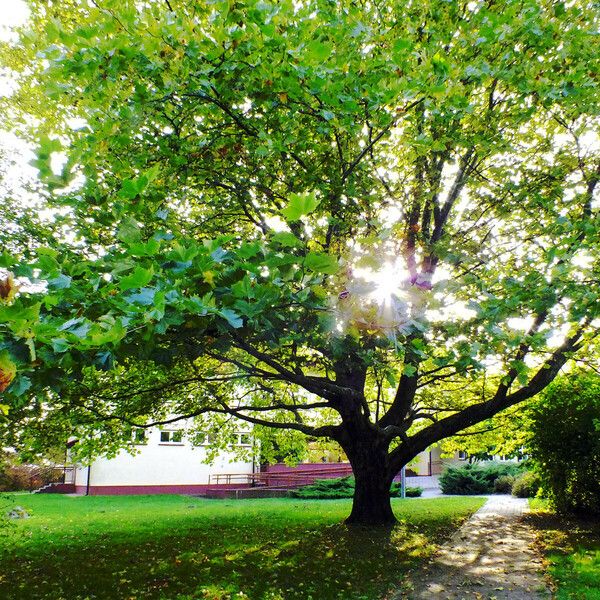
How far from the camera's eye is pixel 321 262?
282cm

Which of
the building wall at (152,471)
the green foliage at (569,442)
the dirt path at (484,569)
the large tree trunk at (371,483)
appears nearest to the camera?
the dirt path at (484,569)

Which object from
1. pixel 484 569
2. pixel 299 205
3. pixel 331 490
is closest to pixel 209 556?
pixel 484 569

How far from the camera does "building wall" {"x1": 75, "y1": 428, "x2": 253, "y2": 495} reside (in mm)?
25703

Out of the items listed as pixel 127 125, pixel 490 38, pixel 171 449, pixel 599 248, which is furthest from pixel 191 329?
pixel 171 449

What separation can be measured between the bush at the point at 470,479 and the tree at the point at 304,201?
16.6 meters

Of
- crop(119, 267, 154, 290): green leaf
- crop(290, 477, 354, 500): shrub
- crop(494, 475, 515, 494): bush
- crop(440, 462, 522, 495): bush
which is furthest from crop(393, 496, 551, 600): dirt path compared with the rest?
crop(440, 462, 522, 495): bush

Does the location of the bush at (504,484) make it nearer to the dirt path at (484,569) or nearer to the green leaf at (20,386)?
the dirt path at (484,569)

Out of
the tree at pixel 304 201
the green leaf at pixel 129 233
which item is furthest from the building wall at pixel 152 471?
the green leaf at pixel 129 233

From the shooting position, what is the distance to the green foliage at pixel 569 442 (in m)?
12.6

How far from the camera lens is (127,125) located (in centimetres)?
548

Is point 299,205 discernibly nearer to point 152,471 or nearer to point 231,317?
point 231,317

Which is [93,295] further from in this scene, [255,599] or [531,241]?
[531,241]

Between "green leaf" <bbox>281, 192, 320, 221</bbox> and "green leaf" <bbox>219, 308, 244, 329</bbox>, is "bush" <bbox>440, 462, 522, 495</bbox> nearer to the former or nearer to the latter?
"green leaf" <bbox>219, 308, 244, 329</bbox>

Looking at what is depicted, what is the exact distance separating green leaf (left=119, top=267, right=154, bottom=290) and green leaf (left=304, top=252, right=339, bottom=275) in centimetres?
86
